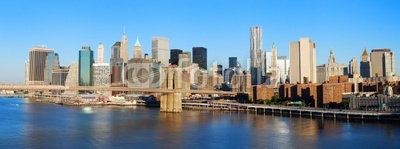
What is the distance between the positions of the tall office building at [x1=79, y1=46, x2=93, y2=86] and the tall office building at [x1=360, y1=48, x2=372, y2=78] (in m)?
118

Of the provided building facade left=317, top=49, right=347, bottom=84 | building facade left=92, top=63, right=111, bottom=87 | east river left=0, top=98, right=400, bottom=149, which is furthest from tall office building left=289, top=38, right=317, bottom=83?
east river left=0, top=98, right=400, bottom=149

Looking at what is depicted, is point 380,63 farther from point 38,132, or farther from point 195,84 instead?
point 38,132

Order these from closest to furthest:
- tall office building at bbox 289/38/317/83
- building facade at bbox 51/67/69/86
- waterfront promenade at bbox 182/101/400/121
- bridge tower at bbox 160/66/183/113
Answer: waterfront promenade at bbox 182/101/400/121
bridge tower at bbox 160/66/183/113
tall office building at bbox 289/38/317/83
building facade at bbox 51/67/69/86

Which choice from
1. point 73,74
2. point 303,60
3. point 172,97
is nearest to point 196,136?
point 172,97

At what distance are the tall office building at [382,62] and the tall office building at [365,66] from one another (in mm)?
1929

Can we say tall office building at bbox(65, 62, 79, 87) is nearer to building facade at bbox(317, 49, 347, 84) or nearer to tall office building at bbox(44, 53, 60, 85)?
tall office building at bbox(44, 53, 60, 85)

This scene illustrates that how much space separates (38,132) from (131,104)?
60.9 meters

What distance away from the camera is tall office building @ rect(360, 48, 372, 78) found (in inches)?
6830

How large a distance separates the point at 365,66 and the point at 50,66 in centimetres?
14012

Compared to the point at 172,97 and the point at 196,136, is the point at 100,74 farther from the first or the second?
the point at 196,136

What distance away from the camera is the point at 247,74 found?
158 metres

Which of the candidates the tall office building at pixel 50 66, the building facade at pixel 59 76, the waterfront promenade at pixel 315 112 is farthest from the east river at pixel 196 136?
the tall office building at pixel 50 66

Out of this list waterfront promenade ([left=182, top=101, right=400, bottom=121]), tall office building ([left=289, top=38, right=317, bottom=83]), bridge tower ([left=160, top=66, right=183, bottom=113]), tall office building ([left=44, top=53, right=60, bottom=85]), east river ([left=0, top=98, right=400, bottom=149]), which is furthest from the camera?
tall office building ([left=44, top=53, right=60, bottom=85])

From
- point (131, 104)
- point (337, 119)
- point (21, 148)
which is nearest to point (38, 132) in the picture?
point (21, 148)
